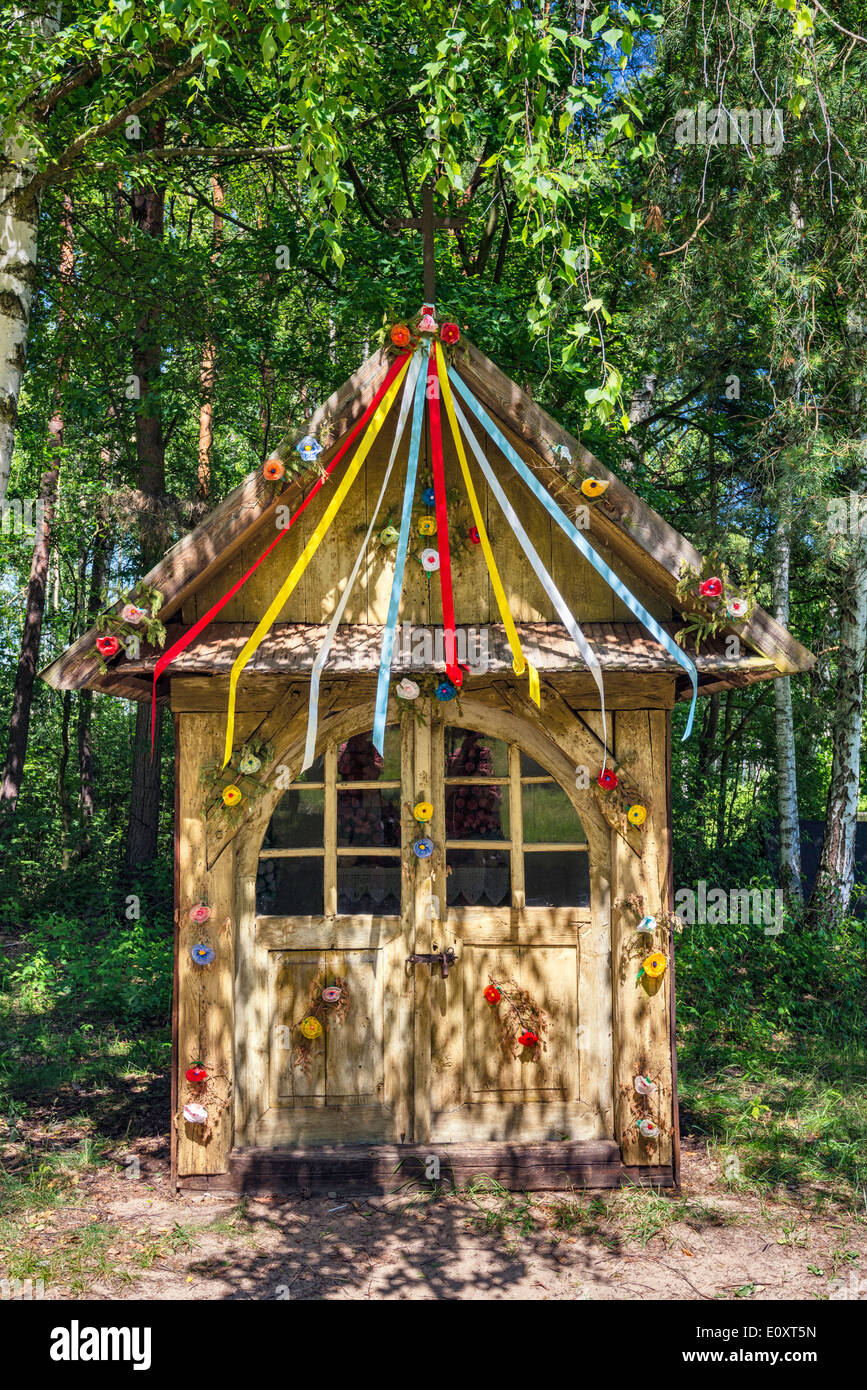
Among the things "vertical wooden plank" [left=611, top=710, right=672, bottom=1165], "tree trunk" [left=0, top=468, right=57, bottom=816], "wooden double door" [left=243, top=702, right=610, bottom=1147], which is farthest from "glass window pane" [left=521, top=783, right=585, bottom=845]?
"tree trunk" [left=0, top=468, right=57, bottom=816]

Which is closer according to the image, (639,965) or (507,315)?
(639,965)

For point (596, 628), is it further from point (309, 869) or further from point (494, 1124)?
point (494, 1124)

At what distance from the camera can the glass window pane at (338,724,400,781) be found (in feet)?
17.9

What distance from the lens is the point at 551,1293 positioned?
4.31 m

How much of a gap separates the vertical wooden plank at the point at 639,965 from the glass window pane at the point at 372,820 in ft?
3.99

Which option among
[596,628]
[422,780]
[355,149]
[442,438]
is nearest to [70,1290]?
[422,780]

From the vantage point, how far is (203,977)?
5.21m

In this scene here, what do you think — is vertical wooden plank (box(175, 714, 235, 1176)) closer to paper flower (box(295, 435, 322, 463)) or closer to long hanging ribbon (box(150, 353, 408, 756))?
long hanging ribbon (box(150, 353, 408, 756))

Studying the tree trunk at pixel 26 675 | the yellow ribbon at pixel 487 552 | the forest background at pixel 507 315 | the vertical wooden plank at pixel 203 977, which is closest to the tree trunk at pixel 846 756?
the forest background at pixel 507 315

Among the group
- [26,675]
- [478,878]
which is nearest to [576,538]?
[478,878]

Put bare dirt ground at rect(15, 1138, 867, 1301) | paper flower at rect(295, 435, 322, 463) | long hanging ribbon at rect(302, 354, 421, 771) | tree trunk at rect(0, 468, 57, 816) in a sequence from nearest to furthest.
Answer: bare dirt ground at rect(15, 1138, 867, 1301) → long hanging ribbon at rect(302, 354, 421, 771) → paper flower at rect(295, 435, 322, 463) → tree trunk at rect(0, 468, 57, 816)

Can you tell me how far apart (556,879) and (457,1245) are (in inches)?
72.9

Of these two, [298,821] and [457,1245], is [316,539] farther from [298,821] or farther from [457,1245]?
[457,1245]

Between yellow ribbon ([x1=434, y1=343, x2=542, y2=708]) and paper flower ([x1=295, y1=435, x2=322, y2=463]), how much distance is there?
0.74 metres
